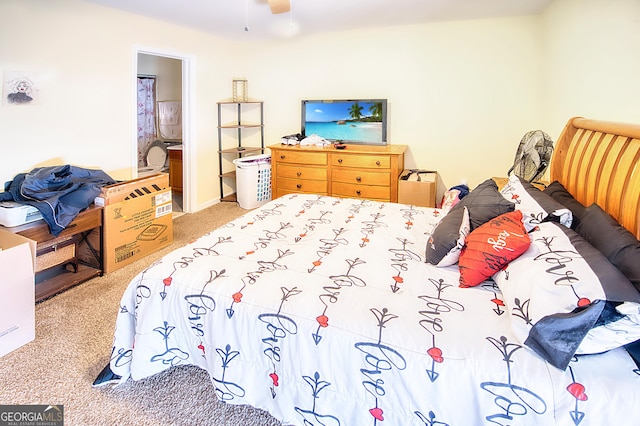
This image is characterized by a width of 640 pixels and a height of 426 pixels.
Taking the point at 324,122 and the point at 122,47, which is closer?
the point at 122,47

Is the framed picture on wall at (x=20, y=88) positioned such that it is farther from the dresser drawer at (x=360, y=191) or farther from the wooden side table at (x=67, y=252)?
the dresser drawer at (x=360, y=191)

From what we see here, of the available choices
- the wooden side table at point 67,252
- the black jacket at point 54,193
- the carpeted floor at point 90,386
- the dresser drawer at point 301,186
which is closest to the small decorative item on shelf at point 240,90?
the dresser drawer at point 301,186

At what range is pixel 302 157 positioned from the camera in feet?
14.8

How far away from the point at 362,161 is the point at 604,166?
269 cm

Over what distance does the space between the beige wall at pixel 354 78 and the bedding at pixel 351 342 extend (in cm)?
166

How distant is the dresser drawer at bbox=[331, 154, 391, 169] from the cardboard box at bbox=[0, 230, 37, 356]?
302 centimetres

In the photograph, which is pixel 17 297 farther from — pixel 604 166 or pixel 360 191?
pixel 360 191

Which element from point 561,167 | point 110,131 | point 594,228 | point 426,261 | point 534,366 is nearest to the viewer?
point 534,366

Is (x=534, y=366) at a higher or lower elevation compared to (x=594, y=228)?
lower

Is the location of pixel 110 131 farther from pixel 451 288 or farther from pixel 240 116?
pixel 451 288

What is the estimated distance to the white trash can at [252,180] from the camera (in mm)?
4765

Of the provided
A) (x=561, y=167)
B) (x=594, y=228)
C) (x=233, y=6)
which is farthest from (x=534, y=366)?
(x=233, y=6)

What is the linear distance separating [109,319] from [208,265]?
1160 mm

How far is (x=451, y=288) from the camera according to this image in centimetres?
155
